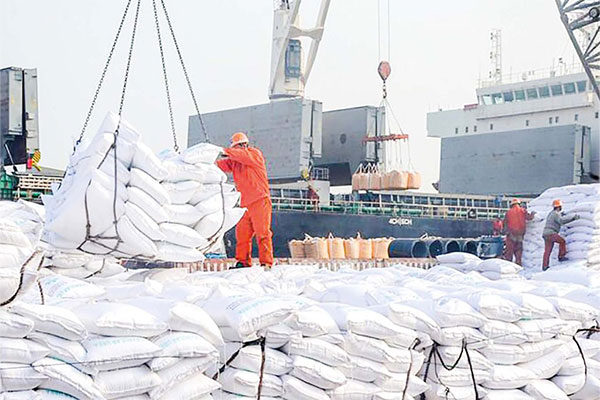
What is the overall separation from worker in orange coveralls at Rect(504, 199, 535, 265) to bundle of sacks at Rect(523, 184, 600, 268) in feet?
0.27

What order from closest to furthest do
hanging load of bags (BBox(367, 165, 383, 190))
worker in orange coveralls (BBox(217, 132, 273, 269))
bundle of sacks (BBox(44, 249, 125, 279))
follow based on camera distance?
bundle of sacks (BBox(44, 249, 125, 279)) < worker in orange coveralls (BBox(217, 132, 273, 269)) < hanging load of bags (BBox(367, 165, 383, 190))

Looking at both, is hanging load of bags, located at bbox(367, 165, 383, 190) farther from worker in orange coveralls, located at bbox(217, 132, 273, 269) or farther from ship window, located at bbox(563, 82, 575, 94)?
worker in orange coveralls, located at bbox(217, 132, 273, 269)

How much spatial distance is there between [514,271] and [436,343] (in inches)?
166

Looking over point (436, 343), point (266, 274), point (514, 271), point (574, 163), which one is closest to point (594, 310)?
point (436, 343)

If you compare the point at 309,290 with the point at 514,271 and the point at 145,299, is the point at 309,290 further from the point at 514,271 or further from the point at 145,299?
the point at 514,271

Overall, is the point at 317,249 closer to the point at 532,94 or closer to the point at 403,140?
the point at 403,140

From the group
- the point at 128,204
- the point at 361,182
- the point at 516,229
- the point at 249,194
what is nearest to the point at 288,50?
the point at 361,182

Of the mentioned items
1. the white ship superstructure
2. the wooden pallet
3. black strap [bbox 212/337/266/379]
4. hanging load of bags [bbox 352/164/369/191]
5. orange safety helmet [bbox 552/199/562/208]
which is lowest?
the wooden pallet

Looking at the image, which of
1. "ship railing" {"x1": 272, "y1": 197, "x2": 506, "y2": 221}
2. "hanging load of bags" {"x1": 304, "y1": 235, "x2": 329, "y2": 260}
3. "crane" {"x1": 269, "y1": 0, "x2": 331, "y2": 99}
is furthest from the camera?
"crane" {"x1": 269, "y1": 0, "x2": 331, "y2": 99}

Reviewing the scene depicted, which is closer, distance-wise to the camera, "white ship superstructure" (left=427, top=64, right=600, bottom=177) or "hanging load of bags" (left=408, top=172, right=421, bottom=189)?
"hanging load of bags" (left=408, top=172, right=421, bottom=189)

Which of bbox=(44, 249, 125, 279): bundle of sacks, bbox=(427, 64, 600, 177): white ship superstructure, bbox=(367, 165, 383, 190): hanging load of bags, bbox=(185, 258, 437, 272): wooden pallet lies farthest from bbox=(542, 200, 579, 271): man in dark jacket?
bbox=(427, 64, 600, 177): white ship superstructure

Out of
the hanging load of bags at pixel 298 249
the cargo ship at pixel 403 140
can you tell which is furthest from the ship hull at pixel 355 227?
the hanging load of bags at pixel 298 249

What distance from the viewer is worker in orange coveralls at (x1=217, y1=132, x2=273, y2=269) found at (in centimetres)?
781

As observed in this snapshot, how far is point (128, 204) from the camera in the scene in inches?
232
